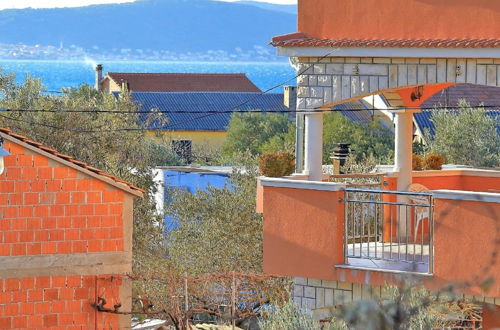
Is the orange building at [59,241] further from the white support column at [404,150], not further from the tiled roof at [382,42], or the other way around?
the white support column at [404,150]

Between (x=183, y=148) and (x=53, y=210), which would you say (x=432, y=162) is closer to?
(x=53, y=210)

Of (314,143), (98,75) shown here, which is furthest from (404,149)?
(98,75)

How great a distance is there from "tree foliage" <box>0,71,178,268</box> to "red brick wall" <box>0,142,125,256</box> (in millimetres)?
12154

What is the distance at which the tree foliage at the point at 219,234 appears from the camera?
78.5 feet

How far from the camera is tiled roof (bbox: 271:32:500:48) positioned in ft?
51.2

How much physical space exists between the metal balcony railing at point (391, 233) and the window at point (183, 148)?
3668cm

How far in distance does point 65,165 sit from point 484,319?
5.48 meters

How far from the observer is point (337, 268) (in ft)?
51.8

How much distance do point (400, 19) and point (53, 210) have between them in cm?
494

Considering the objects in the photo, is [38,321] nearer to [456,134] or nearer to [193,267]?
[193,267]

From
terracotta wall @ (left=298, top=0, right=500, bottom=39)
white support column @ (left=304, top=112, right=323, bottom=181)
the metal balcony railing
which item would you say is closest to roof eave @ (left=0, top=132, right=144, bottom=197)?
white support column @ (left=304, top=112, right=323, bottom=181)

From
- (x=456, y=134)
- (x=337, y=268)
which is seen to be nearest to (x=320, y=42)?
(x=337, y=268)

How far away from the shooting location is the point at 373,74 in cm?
1630

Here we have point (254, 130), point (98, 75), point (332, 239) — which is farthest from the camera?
point (98, 75)
